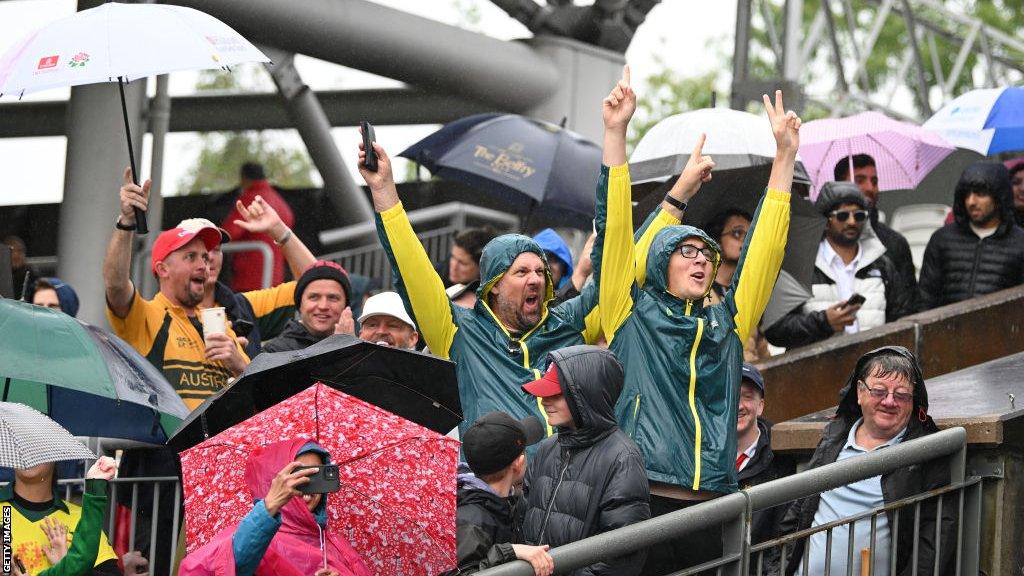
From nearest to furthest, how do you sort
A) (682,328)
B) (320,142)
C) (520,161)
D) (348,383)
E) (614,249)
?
(348,383) < (682,328) < (614,249) < (520,161) < (320,142)

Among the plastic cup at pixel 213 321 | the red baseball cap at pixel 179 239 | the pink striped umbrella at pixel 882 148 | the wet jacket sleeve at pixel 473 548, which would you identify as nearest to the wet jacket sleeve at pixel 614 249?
the wet jacket sleeve at pixel 473 548

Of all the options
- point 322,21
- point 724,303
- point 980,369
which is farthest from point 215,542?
point 322,21

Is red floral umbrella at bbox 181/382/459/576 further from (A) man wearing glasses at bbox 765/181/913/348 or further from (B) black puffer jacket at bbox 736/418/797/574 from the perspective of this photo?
(A) man wearing glasses at bbox 765/181/913/348

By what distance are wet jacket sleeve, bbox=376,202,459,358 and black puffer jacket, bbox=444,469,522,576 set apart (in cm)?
88

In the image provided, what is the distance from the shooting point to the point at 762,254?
681 centimetres

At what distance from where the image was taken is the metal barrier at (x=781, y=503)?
5.61 metres

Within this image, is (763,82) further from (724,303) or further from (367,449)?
(367,449)

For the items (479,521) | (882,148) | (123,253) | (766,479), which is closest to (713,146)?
(766,479)

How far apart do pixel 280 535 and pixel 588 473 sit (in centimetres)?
111

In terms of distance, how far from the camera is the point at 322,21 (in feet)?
47.8

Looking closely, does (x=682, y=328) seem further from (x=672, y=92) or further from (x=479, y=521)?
(x=672, y=92)

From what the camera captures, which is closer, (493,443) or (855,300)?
(493,443)

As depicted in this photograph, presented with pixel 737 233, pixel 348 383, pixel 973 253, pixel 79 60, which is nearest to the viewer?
pixel 348 383

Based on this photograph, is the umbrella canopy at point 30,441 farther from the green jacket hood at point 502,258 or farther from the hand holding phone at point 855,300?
the hand holding phone at point 855,300
